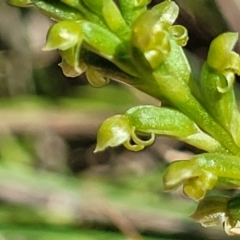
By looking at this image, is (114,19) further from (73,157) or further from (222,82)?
(73,157)

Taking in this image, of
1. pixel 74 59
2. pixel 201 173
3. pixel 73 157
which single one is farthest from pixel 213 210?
pixel 73 157

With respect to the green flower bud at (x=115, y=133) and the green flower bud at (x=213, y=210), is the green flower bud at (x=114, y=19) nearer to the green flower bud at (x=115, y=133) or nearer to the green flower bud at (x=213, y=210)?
the green flower bud at (x=115, y=133)

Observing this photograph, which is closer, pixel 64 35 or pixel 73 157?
pixel 64 35

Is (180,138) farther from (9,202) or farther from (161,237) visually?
(9,202)

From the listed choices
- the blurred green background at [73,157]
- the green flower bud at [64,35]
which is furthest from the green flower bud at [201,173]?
the blurred green background at [73,157]

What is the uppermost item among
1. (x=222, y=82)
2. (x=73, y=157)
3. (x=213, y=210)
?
(x=222, y=82)

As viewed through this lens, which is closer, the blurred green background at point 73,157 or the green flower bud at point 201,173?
the green flower bud at point 201,173
